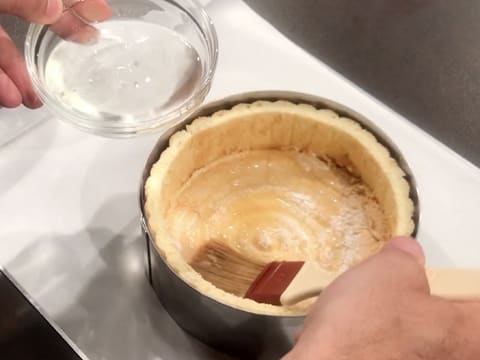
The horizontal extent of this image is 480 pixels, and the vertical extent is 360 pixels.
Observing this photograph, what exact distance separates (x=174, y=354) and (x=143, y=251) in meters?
0.08

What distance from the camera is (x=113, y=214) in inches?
24.5

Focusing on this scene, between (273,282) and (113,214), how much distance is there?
0.17 m

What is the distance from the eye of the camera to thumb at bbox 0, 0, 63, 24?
1.74 feet

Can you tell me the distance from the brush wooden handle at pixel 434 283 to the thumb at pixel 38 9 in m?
0.25

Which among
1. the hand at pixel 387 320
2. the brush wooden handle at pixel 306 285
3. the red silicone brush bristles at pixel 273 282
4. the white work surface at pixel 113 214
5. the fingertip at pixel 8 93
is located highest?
the hand at pixel 387 320

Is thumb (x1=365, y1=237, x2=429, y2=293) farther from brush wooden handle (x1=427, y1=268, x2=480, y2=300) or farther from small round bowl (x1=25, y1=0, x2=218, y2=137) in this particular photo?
small round bowl (x1=25, y1=0, x2=218, y2=137)

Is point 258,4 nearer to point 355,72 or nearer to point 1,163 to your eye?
point 355,72

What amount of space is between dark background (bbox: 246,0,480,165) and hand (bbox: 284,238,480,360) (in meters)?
0.36

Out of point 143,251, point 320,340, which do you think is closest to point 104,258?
point 143,251

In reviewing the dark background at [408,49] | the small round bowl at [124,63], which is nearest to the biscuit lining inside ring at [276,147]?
the small round bowl at [124,63]

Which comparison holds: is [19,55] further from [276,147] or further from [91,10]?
[276,147]

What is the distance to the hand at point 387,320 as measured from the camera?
1.28 ft

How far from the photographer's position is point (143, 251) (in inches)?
23.3

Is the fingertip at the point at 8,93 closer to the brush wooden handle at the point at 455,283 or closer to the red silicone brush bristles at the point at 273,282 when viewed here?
the red silicone brush bristles at the point at 273,282
